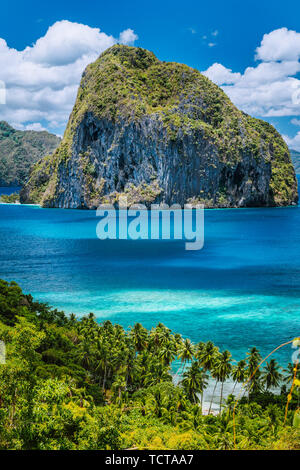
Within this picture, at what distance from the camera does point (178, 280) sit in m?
63.8

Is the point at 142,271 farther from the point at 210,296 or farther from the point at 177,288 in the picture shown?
the point at 210,296

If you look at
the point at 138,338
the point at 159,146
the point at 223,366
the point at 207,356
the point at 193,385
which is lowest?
the point at 193,385

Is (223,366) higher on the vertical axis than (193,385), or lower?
higher

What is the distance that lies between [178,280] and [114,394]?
35417 millimetres

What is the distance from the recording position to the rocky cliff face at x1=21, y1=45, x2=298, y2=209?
570 ft

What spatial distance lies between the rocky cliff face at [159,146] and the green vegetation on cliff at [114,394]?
457 feet

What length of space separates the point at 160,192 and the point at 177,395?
149 meters

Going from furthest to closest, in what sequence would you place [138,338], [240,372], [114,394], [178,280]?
1. [178,280]
2. [138,338]
3. [240,372]
4. [114,394]

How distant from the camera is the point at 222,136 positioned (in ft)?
605

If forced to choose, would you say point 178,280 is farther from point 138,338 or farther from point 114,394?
point 114,394

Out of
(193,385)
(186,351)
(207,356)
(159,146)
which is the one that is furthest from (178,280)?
(159,146)

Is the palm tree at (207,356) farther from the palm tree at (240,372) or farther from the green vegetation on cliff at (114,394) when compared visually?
the palm tree at (240,372)
